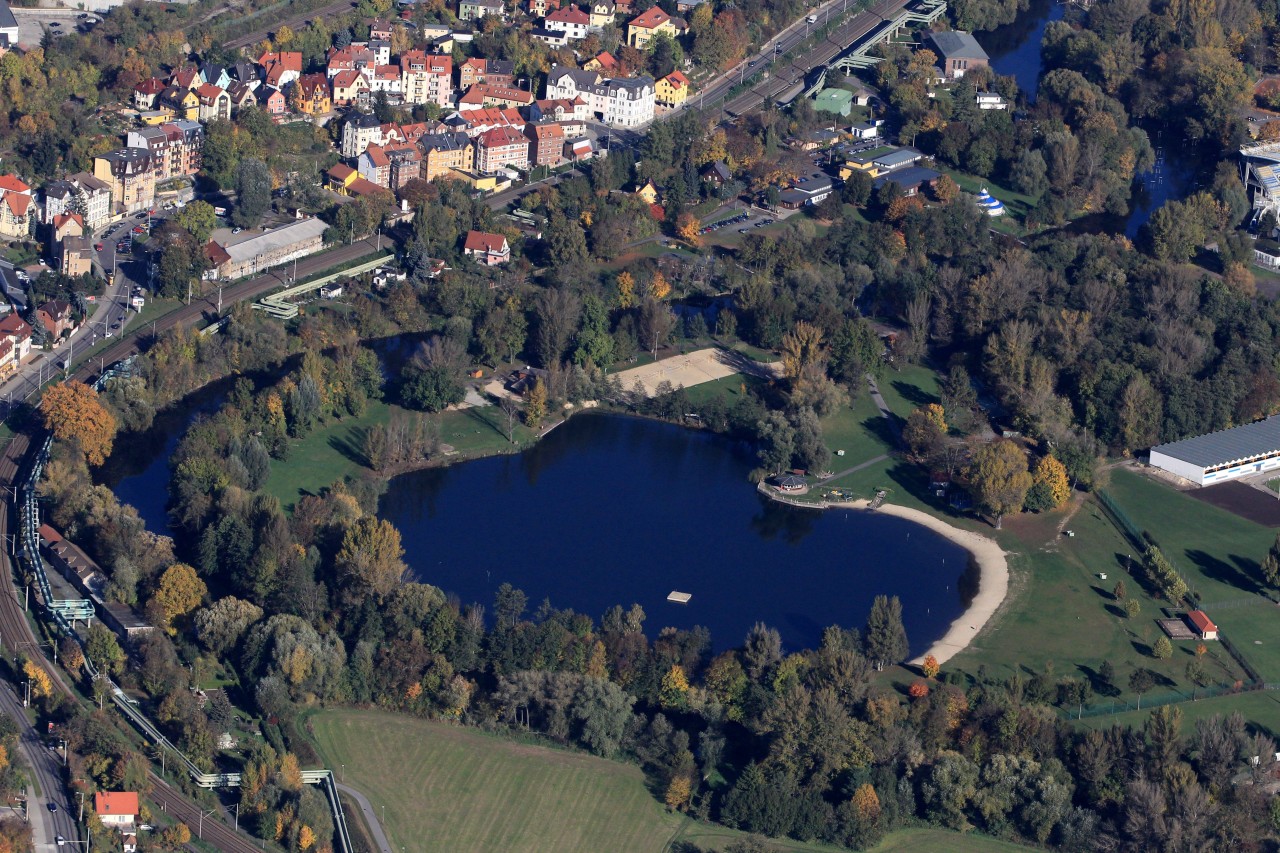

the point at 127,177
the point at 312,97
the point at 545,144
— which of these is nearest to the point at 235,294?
the point at 127,177

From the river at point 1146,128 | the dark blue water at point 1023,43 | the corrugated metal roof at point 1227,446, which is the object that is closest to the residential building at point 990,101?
the river at point 1146,128

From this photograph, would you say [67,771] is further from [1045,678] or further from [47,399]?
[1045,678]

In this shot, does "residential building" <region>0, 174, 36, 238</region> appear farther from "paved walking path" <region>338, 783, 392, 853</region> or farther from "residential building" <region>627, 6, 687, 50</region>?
"paved walking path" <region>338, 783, 392, 853</region>

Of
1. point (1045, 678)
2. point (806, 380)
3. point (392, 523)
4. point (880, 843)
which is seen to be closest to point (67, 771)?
point (392, 523)

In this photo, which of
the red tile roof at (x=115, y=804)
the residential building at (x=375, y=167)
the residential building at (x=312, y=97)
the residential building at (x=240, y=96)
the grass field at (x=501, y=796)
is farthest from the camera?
the residential building at (x=312, y=97)

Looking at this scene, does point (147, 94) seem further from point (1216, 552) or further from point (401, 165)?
point (1216, 552)

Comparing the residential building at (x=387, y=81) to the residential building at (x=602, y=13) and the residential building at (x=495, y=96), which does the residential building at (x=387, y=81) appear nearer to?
the residential building at (x=495, y=96)
